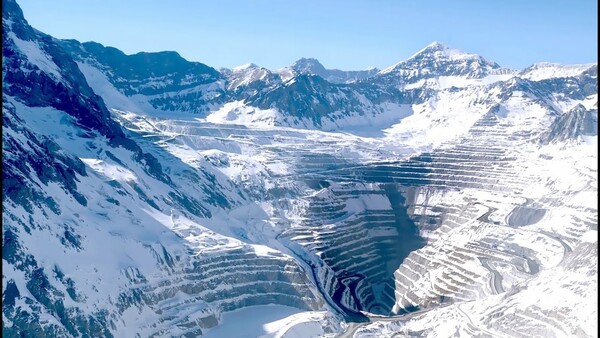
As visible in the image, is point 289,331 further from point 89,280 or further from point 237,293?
point 89,280

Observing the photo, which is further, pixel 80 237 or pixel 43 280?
pixel 80 237

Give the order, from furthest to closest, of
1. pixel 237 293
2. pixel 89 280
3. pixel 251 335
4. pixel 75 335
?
pixel 237 293 < pixel 251 335 < pixel 89 280 < pixel 75 335

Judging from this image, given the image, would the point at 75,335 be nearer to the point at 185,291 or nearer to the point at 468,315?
the point at 185,291

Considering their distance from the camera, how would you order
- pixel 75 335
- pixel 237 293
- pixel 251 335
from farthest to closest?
pixel 237 293 → pixel 251 335 → pixel 75 335

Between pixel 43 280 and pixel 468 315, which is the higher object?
pixel 43 280

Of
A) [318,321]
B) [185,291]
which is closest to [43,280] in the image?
[185,291]

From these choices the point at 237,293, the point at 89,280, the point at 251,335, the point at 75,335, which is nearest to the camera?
the point at 75,335

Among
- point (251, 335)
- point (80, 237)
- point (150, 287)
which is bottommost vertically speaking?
point (251, 335)

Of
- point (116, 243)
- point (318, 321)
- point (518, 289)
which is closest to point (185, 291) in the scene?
point (116, 243)

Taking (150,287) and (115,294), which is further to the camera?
(150,287)
